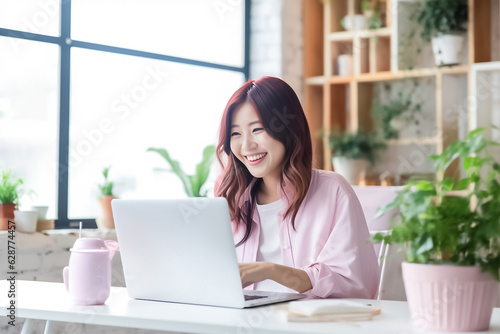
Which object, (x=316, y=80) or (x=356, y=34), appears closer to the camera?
(x=356, y=34)

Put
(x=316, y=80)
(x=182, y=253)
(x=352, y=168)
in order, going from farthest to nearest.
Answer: (x=316, y=80), (x=352, y=168), (x=182, y=253)

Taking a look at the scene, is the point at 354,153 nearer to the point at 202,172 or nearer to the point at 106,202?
the point at 202,172

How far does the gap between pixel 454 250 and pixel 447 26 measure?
122 inches

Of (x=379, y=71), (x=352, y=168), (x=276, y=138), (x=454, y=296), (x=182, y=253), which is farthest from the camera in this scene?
(x=379, y=71)

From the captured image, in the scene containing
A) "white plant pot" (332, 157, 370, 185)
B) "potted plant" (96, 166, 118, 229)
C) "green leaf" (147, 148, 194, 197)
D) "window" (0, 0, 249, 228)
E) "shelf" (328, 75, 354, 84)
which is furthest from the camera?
"shelf" (328, 75, 354, 84)

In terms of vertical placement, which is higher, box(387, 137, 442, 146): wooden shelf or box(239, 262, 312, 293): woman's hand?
box(387, 137, 442, 146): wooden shelf

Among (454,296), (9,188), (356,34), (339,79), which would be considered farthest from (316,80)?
(454,296)

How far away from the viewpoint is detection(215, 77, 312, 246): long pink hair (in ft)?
6.44

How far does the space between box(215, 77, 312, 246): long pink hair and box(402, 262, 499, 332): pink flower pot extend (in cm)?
78

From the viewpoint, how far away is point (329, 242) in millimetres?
1822

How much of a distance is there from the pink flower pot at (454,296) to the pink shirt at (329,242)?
513mm

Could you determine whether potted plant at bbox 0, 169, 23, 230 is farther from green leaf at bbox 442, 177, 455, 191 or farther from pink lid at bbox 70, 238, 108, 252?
green leaf at bbox 442, 177, 455, 191

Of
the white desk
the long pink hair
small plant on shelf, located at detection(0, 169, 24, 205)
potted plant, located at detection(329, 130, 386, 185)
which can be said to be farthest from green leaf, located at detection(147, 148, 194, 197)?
the white desk

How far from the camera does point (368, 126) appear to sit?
14.7 ft
